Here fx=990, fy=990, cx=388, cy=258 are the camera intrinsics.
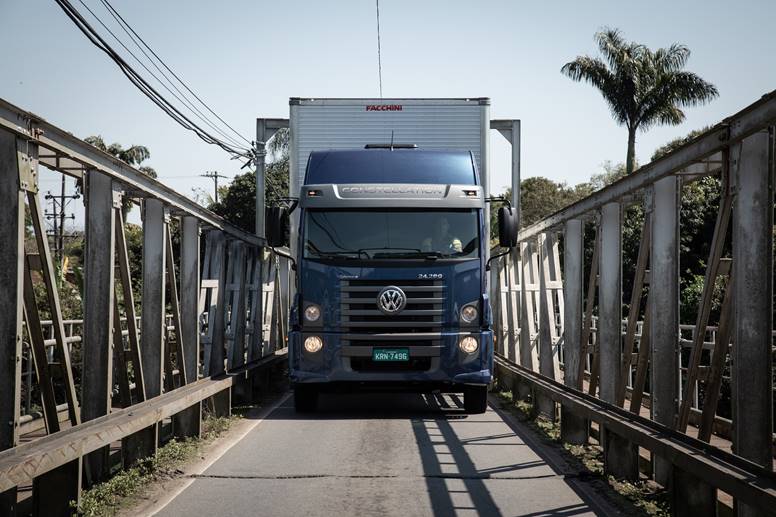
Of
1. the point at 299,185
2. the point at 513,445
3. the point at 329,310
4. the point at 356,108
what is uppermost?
the point at 356,108

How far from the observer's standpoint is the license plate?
12523 mm

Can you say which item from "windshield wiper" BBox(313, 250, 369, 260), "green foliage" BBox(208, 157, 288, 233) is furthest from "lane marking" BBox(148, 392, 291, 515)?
"green foliage" BBox(208, 157, 288, 233)

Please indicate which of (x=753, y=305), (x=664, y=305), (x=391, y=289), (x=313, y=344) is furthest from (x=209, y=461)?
(x=753, y=305)

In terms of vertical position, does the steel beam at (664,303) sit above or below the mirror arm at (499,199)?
below

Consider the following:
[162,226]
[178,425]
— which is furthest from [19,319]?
[178,425]

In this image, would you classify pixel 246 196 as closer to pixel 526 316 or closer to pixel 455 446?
pixel 526 316

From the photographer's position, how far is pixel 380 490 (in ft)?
25.9

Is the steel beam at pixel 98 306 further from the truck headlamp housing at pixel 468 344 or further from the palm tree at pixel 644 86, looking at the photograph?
the palm tree at pixel 644 86

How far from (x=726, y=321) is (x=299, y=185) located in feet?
28.9

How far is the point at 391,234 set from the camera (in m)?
12.6

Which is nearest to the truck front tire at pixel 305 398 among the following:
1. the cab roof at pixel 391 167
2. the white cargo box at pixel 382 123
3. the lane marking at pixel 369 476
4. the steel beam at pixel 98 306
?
the cab roof at pixel 391 167

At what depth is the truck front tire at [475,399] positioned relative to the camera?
13109mm

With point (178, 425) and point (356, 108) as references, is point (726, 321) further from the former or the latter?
point (356, 108)

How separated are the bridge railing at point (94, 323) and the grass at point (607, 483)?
3.85 m
